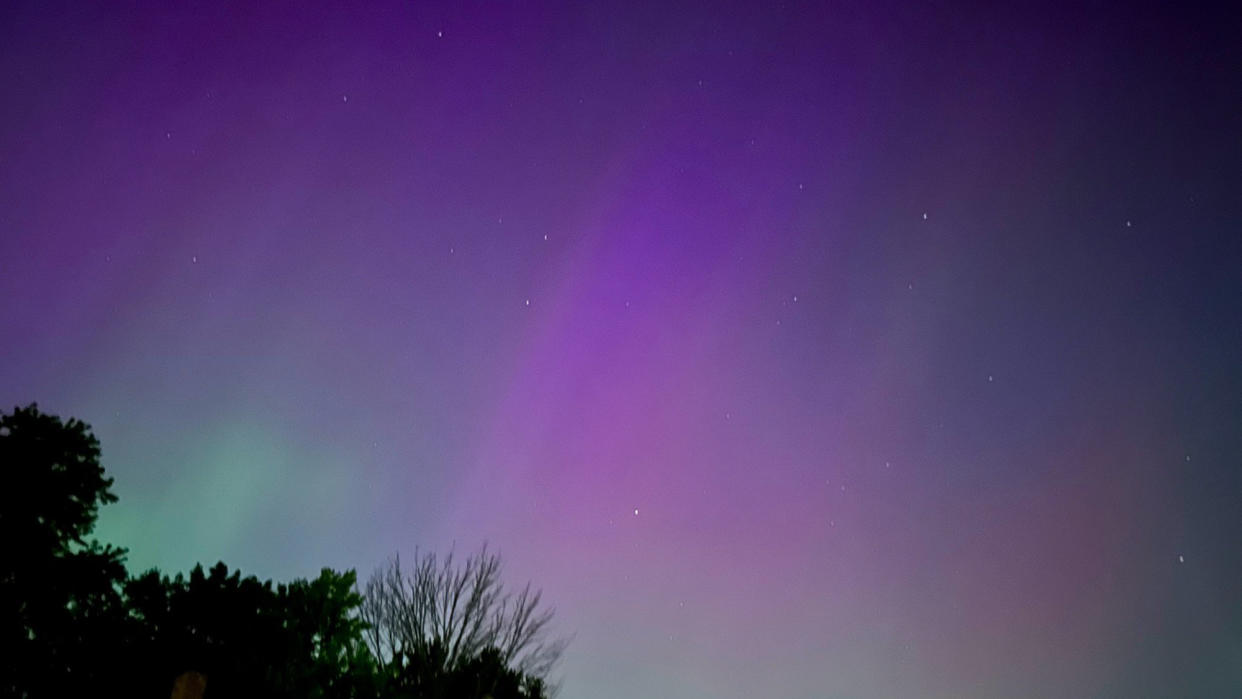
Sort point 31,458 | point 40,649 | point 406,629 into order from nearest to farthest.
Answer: point 40,649, point 31,458, point 406,629

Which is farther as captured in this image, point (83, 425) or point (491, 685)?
point (491, 685)

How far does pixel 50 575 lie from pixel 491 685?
10.7 meters

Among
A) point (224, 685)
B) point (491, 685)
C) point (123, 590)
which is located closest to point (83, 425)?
point (123, 590)

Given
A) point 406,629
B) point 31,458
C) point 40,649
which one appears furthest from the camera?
point 406,629

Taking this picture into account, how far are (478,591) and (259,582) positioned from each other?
829 centimetres

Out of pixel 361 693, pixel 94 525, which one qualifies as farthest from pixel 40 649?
pixel 361 693

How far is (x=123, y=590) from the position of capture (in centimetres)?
1108

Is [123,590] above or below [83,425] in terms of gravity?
below

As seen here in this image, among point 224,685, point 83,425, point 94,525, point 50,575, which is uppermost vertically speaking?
point 83,425

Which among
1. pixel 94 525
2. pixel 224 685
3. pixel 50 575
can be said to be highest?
pixel 94 525

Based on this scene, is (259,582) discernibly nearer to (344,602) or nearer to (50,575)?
(344,602)

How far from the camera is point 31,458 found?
36.0 ft

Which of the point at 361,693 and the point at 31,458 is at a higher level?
the point at 31,458

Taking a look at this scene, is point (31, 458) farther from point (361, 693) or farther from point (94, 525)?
point (361, 693)
